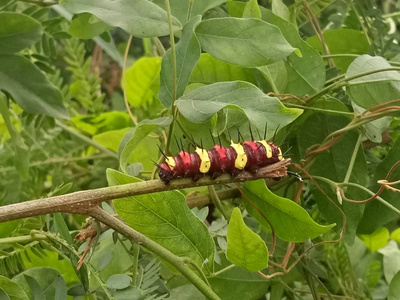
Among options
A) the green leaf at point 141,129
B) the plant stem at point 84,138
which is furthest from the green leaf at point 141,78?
the green leaf at point 141,129

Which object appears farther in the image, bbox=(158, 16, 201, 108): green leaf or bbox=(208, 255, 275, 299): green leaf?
bbox=(208, 255, 275, 299): green leaf

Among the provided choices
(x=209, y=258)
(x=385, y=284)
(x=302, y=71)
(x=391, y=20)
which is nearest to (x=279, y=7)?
(x=302, y=71)

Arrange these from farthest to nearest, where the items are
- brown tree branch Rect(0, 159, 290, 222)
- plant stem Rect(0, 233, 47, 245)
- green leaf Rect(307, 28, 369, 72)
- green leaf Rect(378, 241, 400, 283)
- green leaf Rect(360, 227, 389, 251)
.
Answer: green leaf Rect(360, 227, 389, 251), green leaf Rect(378, 241, 400, 283), green leaf Rect(307, 28, 369, 72), plant stem Rect(0, 233, 47, 245), brown tree branch Rect(0, 159, 290, 222)

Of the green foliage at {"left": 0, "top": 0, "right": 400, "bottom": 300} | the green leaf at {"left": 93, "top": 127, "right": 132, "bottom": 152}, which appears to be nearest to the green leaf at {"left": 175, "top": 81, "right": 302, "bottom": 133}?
the green foliage at {"left": 0, "top": 0, "right": 400, "bottom": 300}

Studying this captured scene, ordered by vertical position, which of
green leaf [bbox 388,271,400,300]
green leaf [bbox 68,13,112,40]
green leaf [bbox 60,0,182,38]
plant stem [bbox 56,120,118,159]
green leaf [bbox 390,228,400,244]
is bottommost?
green leaf [bbox 390,228,400,244]

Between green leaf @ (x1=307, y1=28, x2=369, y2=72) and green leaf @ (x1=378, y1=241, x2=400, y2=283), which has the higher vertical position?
green leaf @ (x1=307, y1=28, x2=369, y2=72)

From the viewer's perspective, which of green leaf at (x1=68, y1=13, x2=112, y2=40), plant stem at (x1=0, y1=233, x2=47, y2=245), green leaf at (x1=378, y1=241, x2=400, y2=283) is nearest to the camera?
plant stem at (x1=0, y1=233, x2=47, y2=245)

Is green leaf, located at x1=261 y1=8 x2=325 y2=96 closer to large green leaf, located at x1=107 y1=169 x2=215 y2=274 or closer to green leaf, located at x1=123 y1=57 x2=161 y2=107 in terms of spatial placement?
large green leaf, located at x1=107 y1=169 x2=215 y2=274
